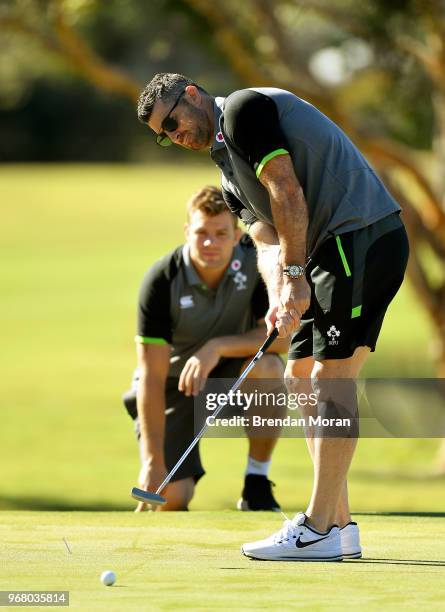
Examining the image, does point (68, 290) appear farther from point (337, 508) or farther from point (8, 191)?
point (337, 508)

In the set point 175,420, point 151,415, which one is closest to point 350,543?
point 151,415

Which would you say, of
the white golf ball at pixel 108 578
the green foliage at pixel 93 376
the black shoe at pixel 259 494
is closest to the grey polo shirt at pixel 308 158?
the white golf ball at pixel 108 578

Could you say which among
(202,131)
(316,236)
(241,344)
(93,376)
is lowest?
(241,344)

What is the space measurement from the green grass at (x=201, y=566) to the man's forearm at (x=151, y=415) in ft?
2.61

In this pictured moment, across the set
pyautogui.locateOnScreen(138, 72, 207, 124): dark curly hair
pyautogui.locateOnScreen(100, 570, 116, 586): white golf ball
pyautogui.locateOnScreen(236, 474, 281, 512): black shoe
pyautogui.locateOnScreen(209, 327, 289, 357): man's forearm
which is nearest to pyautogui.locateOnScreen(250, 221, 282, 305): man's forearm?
pyautogui.locateOnScreen(138, 72, 207, 124): dark curly hair

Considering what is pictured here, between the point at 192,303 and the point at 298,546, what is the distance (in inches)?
102

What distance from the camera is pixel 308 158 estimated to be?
492 cm

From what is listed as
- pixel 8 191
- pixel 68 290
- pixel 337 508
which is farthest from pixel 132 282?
pixel 337 508

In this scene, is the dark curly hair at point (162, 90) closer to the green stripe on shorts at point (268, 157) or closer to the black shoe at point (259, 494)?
the green stripe on shorts at point (268, 157)

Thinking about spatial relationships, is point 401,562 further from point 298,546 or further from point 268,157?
point 268,157

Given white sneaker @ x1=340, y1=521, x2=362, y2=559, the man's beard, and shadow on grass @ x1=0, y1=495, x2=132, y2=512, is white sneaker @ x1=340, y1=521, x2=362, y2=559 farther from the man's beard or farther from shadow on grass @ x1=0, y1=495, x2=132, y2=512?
shadow on grass @ x1=0, y1=495, x2=132, y2=512

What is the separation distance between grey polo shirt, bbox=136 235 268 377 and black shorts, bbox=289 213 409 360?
213 cm

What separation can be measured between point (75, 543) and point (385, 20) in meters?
8.18

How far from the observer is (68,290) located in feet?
124
